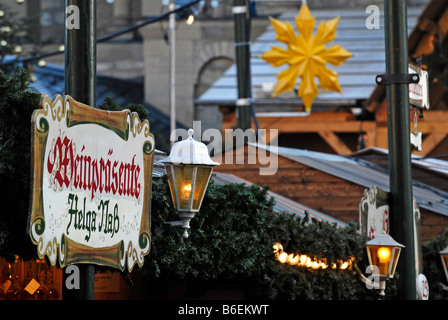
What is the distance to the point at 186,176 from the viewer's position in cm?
838

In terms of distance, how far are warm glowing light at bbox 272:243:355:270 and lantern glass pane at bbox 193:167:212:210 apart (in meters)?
2.13

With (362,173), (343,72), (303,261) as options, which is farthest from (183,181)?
(343,72)

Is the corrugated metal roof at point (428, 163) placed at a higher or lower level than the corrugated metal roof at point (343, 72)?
lower

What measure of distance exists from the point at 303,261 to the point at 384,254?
2.92 ft

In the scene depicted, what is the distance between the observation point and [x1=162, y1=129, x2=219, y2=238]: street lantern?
837 centimetres

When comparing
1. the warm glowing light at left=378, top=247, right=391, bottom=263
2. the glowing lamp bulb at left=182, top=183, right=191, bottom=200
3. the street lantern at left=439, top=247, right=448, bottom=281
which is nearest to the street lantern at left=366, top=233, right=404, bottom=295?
the warm glowing light at left=378, top=247, right=391, bottom=263

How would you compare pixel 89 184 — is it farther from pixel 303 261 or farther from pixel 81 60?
pixel 303 261

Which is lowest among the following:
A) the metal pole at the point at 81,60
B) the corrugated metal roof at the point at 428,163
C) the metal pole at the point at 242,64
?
the metal pole at the point at 81,60

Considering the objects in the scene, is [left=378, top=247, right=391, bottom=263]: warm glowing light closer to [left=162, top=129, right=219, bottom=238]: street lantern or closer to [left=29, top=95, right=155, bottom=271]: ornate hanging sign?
[left=162, top=129, right=219, bottom=238]: street lantern

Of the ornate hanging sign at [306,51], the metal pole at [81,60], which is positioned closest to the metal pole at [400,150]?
the metal pole at [81,60]

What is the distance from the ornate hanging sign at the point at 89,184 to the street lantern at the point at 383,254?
346 centimetres

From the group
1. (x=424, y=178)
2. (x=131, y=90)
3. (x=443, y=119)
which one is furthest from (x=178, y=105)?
(x=424, y=178)

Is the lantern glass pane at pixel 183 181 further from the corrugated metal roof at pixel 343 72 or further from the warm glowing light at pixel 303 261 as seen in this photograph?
the corrugated metal roof at pixel 343 72

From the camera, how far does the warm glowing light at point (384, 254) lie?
34.9ft
